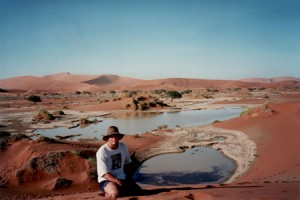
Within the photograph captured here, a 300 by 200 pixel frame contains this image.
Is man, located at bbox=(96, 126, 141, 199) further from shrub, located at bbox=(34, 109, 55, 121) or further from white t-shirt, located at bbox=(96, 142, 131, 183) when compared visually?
shrub, located at bbox=(34, 109, 55, 121)

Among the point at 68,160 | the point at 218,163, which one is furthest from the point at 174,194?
the point at 218,163

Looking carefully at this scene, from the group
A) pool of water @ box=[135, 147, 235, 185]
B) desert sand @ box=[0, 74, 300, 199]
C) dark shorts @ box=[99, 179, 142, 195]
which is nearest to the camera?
dark shorts @ box=[99, 179, 142, 195]

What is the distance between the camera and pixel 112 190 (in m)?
6.35

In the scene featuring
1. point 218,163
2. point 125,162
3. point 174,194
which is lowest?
point 218,163

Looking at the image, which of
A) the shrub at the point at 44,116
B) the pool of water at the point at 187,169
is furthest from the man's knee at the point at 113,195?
the shrub at the point at 44,116

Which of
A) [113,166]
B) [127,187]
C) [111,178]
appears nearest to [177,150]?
[127,187]

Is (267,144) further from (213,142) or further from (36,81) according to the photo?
(36,81)

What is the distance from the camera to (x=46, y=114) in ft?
107

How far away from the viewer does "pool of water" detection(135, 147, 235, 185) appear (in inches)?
479

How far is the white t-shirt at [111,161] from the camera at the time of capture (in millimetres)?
6256

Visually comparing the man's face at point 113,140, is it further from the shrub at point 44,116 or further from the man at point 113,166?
the shrub at point 44,116

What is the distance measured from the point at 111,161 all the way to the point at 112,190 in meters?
0.59

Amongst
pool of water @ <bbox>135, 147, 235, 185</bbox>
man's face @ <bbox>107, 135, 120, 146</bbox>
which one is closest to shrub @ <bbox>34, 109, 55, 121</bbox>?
pool of water @ <bbox>135, 147, 235, 185</bbox>

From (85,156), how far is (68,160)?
31.6 inches
